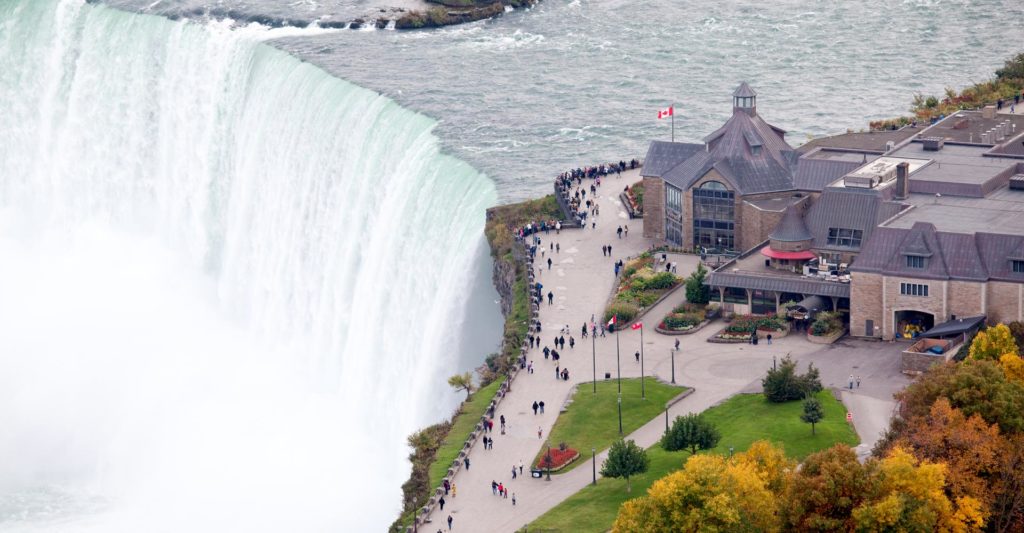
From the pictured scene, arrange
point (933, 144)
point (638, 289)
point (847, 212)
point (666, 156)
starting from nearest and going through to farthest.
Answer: point (847, 212)
point (638, 289)
point (933, 144)
point (666, 156)

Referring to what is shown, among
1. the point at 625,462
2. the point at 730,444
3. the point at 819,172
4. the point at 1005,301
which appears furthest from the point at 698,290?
the point at 625,462

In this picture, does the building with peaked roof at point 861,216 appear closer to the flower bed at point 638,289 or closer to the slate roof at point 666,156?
the slate roof at point 666,156

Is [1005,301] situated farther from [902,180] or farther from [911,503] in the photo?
[911,503]

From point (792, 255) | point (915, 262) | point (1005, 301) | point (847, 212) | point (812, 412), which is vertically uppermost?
point (847, 212)

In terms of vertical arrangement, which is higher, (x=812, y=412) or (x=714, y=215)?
(x=714, y=215)

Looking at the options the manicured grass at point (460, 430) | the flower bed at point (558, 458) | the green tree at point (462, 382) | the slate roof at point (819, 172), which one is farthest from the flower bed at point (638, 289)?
the flower bed at point (558, 458)

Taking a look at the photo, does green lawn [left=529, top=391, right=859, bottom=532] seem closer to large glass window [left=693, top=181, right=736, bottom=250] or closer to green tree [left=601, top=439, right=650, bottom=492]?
green tree [left=601, top=439, right=650, bottom=492]

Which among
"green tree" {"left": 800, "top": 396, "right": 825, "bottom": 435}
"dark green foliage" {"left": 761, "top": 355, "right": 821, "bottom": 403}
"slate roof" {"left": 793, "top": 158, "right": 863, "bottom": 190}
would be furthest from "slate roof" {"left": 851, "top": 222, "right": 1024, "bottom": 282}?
"slate roof" {"left": 793, "top": 158, "right": 863, "bottom": 190}

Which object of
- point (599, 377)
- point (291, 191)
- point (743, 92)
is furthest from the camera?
point (291, 191)
